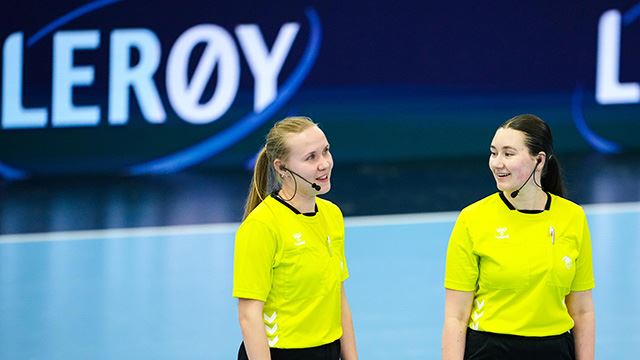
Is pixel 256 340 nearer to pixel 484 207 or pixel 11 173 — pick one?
pixel 484 207

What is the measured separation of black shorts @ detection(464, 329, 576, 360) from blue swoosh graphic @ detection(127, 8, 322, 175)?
756cm

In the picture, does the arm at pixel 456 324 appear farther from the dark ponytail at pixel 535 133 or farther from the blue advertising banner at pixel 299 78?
the blue advertising banner at pixel 299 78

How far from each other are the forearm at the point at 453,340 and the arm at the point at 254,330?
2.12 feet

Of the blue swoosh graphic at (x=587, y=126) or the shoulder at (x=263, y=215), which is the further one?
the blue swoosh graphic at (x=587, y=126)

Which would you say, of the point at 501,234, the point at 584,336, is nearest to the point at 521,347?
the point at 584,336

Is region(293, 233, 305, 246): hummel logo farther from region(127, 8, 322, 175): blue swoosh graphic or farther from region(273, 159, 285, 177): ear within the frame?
region(127, 8, 322, 175): blue swoosh graphic

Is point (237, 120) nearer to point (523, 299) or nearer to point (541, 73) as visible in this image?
point (541, 73)

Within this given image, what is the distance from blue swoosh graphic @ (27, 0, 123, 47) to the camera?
11438 mm

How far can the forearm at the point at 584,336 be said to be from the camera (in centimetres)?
482

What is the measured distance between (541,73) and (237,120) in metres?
3.03

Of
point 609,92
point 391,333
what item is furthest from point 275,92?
point 391,333

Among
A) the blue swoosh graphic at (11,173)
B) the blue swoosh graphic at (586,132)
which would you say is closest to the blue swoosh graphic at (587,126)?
the blue swoosh graphic at (586,132)

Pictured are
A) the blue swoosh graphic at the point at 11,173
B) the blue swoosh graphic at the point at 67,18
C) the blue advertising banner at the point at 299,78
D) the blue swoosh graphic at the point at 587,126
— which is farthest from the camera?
the blue swoosh graphic at the point at 587,126

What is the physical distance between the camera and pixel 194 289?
855cm
